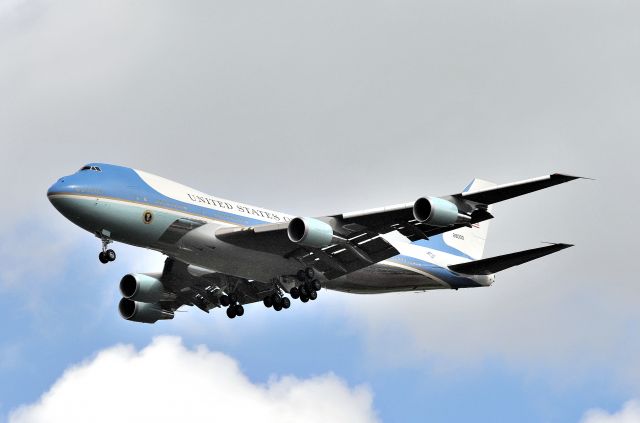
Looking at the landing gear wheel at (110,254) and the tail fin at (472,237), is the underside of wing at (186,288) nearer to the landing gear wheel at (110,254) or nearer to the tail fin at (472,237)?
the landing gear wheel at (110,254)

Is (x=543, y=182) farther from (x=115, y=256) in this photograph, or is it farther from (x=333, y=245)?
(x=115, y=256)

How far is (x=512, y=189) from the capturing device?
45594 millimetres

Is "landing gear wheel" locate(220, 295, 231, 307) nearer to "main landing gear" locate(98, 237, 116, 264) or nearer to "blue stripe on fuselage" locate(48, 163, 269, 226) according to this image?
"blue stripe on fuselage" locate(48, 163, 269, 226)

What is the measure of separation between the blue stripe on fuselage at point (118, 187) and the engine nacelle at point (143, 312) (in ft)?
36.9

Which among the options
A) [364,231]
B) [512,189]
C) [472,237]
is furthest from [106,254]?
[472,237]

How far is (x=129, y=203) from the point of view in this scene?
1874 inches

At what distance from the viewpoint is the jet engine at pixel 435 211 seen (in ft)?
151

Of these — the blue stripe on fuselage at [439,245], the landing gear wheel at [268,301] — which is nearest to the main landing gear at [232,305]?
the landing gear wheel at [268,301]

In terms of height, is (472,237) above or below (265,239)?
below

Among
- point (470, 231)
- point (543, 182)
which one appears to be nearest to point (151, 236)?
point (543, 182)

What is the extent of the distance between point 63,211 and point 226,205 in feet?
23.2

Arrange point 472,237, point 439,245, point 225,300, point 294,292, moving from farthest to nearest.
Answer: point 472,237
point 439,245
point 225,300
point 294,292

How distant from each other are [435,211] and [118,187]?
12908 mm

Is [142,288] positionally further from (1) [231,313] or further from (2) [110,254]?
(2) [110,254]
